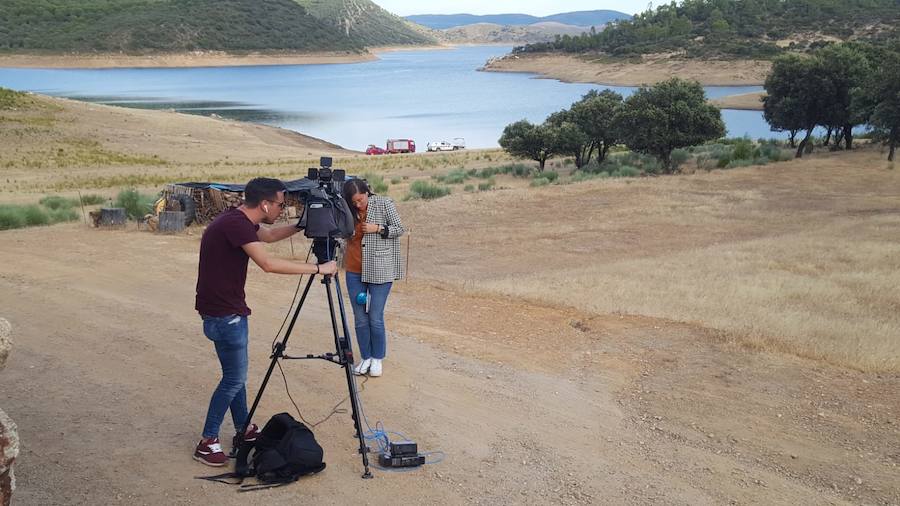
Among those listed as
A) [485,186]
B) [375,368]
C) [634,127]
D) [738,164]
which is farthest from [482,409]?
[738,164]

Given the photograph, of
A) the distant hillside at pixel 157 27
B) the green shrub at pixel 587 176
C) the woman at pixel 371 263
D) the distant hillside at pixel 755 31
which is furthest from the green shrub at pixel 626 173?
the distant hillside at pixel 157 27

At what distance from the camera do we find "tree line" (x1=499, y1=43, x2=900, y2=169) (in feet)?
99.8

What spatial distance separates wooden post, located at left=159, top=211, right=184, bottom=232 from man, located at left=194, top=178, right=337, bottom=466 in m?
11.4

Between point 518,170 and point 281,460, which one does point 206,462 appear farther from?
point 518,170

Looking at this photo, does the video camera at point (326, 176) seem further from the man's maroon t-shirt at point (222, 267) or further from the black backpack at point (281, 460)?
the black backpack at point (281, 460)

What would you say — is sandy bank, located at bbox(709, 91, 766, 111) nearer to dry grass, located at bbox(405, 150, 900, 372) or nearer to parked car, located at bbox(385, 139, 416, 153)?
parked car, located at bbox(385, 139, 416, 153)

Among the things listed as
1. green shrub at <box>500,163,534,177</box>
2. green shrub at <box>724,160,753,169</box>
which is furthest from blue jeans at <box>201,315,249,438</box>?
green shrub at <box>724,160,753,169</box>

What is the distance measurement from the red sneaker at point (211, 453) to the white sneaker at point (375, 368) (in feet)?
5.79

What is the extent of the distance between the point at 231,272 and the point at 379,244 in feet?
5.79

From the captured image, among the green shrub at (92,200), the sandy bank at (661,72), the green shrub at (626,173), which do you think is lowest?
the green shrub at (92,200)

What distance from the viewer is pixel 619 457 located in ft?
17.7

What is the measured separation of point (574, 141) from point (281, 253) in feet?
71.3

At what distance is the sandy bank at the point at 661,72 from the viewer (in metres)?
90.0

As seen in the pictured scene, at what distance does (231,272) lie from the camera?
4.80m
